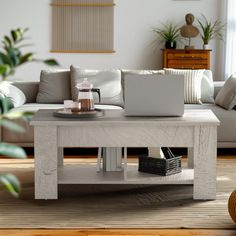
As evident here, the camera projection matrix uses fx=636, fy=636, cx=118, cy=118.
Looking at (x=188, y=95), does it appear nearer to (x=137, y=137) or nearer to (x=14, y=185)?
(x=137, y=137)

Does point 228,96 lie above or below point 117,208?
above

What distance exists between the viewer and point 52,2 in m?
8.48

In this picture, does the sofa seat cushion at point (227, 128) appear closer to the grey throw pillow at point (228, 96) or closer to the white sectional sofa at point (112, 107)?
the white sectional sofa at point (112, 107)

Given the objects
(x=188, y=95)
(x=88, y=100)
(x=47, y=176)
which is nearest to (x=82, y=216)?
(x=47, y=176)

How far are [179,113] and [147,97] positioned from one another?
25 centimetres

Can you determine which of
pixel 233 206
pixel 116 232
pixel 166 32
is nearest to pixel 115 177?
pixel 116 232

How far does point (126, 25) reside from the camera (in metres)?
8.52

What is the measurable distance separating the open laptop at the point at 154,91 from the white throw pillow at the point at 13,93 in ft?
6.81

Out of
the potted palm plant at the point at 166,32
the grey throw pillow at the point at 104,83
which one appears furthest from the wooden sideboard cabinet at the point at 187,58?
the grey throw pillow at the point at 104,83

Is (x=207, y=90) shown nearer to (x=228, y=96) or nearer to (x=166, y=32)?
(x=228, y=96)

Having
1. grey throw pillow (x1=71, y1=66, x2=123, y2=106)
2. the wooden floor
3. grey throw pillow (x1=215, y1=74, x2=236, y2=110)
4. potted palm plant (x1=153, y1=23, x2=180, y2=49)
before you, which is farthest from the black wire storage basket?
potted palm plant (x1=153, y1=23, x2=180, y2=49)

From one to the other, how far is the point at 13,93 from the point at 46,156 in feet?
7.14

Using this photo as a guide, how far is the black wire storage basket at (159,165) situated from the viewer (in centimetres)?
424

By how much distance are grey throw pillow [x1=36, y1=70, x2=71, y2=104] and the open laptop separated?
2283 mm
